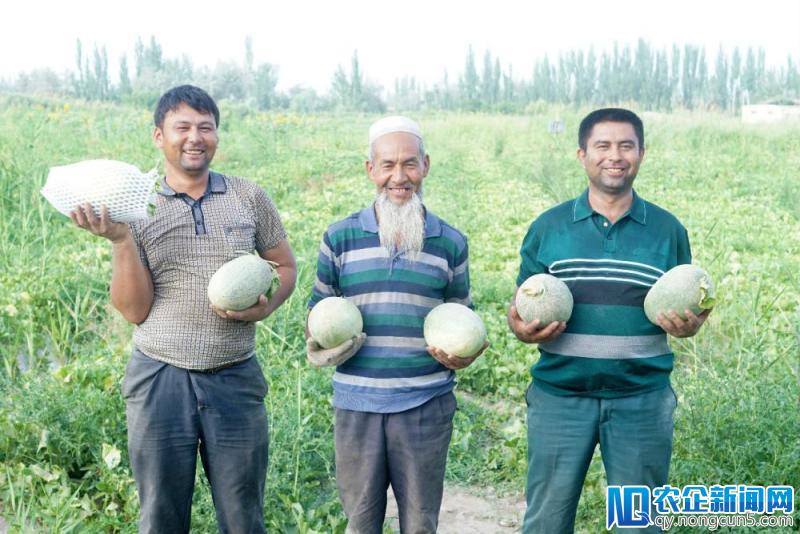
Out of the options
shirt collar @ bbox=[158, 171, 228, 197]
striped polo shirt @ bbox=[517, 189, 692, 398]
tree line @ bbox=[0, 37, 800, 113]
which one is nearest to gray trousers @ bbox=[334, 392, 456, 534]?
striped polo shirt @ bbox=[517, 189, 692, 398]

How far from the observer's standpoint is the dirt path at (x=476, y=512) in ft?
13.3

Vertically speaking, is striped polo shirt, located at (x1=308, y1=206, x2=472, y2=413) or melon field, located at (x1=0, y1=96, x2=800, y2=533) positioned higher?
striped polo shirt, located at (x1=308, y1=206, x2=472, y2=413)

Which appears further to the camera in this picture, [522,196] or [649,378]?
[522,196]

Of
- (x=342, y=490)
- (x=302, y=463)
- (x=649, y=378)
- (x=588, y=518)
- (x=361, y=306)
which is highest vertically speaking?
(x=361, y=306)

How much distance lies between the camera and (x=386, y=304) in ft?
9.48

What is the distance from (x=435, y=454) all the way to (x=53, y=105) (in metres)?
23.8

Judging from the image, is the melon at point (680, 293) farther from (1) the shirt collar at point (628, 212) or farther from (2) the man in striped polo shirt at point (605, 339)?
(1) the shirt collar at point (628, 212)

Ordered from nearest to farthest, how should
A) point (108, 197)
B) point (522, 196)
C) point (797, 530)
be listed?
point (108, 197) < point (797, 530) < point (522, 196)

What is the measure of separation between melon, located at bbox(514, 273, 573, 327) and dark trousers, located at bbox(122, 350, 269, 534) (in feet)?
3.61

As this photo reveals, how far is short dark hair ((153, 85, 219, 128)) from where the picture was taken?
299 centimetres

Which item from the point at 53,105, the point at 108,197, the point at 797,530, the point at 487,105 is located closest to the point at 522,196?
the point at 797,530

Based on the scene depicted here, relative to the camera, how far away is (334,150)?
58.0ft

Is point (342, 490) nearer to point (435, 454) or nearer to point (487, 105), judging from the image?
point (435, 454)

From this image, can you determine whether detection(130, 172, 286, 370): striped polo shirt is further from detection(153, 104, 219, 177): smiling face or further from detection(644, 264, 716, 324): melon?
detection(644, 264, 716, 324): melon
